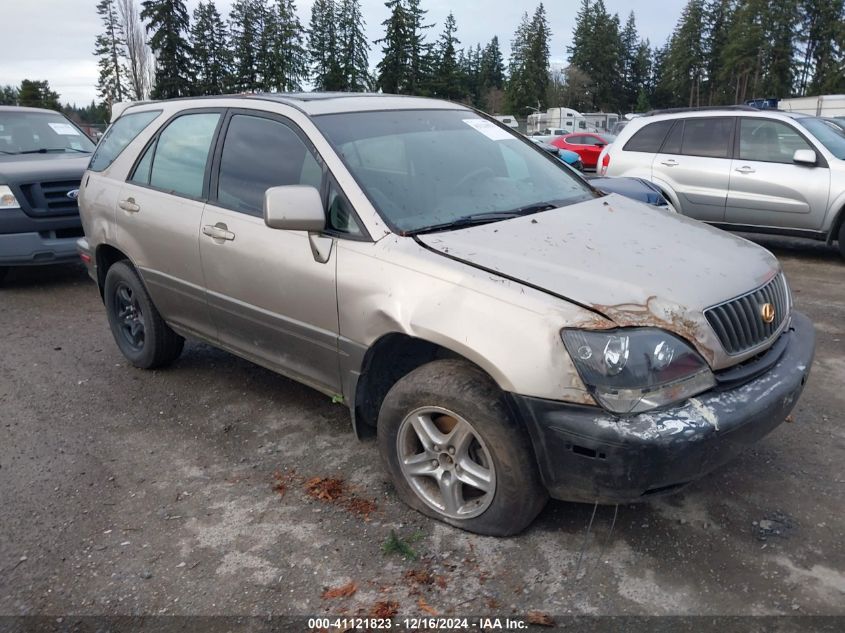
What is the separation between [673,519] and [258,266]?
7.56 ft

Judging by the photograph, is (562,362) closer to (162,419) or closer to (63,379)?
(162,419)

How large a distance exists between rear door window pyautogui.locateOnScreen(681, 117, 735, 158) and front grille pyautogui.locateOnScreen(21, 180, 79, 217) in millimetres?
7051

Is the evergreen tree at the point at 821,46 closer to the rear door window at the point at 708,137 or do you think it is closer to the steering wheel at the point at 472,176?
the rear door window at the point at 708,137

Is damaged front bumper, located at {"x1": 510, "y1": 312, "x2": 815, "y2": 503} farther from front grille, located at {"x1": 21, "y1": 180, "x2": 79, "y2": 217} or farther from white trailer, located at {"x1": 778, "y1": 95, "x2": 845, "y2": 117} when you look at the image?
white trailer, located at {"x1": 778, "y1": 95, "x2": 845, "y2": 117}

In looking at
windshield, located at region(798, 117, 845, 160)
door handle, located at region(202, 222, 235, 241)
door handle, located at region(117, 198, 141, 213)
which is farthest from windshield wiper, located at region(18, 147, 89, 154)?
windshield, located at region(798, 117, 845, 160)

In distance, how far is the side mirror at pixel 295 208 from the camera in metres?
3.19

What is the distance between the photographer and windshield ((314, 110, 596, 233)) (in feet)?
11.0

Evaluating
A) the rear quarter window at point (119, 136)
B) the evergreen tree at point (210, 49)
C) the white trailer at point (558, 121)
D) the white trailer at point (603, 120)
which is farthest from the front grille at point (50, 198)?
the evergreen tree at point (210, 49)

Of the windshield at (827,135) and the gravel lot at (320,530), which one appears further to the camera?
the windshield at (827,135)

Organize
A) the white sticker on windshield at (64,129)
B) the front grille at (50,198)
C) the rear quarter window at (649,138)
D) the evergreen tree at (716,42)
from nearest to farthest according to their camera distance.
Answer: the front grille at (50,198)
the white sticker on windshield at (64,129)
the rear quarter window at (649,138)
the evergreen tree at (716,42)

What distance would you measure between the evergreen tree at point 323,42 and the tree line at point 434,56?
9 centimetres

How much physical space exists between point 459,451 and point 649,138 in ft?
24.2

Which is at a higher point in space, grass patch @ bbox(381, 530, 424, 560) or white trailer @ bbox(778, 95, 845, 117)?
white trailer @ bbox(778, 95, 845, 117)

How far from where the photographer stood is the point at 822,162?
7773 mm
